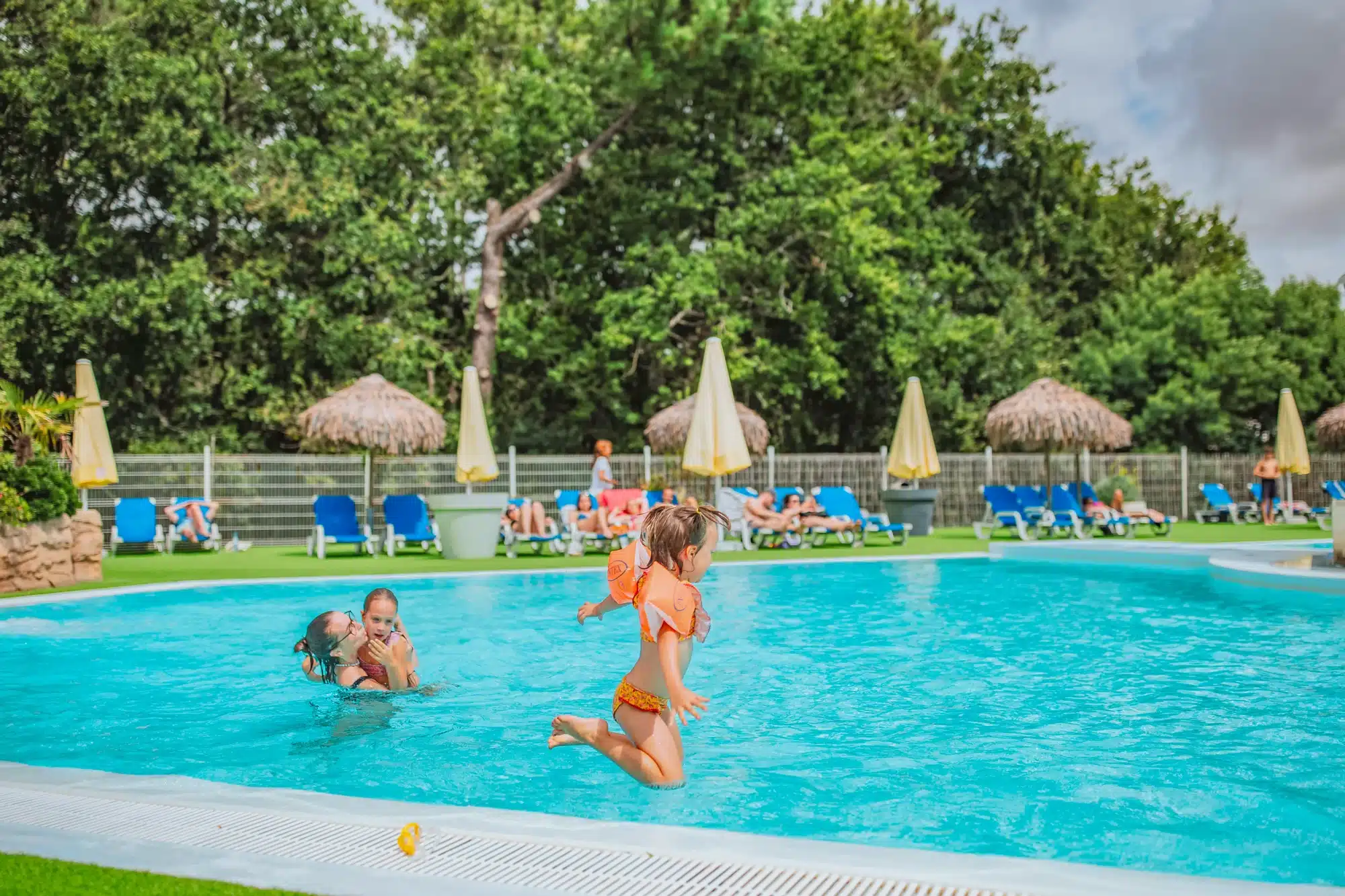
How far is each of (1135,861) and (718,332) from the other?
69.2 feet

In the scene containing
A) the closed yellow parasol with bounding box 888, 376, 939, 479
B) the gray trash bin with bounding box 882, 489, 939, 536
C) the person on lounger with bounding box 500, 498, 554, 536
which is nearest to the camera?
the person on lounger with bounding box 500, 498, 554, 536

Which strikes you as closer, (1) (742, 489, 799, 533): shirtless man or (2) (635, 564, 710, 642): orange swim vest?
(2) (635, 564, 710, 642): orange swim vest

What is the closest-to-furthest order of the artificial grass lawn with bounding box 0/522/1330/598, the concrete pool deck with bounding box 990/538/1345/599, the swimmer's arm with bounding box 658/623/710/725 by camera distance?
the swimmer's arm with bounding box 658/623/710/725 → the concrete pool deck with bounding box 990/538/1345/599 → the artificial grass lawn with bounding box 0/522/1330/598

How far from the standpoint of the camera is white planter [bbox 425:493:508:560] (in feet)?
53.5

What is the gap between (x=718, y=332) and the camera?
2477cm

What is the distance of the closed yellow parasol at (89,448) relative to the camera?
17094mm

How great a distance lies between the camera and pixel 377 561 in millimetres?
15977

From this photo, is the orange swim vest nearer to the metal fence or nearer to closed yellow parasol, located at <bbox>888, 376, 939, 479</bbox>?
the metal fence

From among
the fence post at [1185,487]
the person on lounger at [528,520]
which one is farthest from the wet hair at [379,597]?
the fence post at [1185,487]

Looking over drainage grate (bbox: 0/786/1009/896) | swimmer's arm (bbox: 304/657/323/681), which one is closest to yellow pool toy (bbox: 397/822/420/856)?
drainage grate (bbox: 0/786/1009/896)

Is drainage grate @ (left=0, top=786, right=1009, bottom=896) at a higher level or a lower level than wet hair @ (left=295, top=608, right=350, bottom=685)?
lower

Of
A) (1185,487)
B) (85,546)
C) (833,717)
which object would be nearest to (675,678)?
(833,717)

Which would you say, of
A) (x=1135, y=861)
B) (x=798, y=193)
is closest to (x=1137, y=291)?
(x=798, y=193)

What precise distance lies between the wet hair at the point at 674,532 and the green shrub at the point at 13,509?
922 cm
